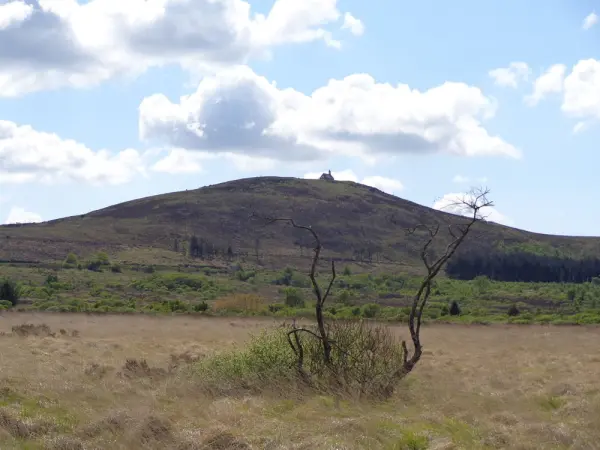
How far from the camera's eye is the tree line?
134 m

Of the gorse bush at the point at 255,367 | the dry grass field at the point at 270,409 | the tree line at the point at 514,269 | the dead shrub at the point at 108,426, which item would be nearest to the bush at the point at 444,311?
the dry grass field at the point at 270,409

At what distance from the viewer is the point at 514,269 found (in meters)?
137

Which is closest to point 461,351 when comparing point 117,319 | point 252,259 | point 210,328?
point 210,328

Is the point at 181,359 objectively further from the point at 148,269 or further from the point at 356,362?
the point at 148,269

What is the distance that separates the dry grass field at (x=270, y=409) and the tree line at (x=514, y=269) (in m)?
104

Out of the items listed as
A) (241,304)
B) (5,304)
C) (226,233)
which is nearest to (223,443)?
(5,304)

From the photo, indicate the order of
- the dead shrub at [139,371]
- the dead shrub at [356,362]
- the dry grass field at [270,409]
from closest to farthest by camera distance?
the dry grass field at [270,409] < the dead shrub at [356,362] < the dead shrub at [139,371]

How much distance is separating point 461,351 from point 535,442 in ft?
76.6

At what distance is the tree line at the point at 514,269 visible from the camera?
13412 cm

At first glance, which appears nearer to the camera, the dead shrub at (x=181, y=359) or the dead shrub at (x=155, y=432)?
the dead shrub at (x=155, y=432)

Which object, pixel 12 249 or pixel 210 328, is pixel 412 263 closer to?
pixel 12 249

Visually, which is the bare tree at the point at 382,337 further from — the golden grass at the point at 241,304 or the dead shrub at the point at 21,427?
the golden grass at the point at 241,304

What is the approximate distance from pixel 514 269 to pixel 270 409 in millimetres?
125581

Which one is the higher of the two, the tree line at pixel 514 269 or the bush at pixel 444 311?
the tree line at pixel 514 269
